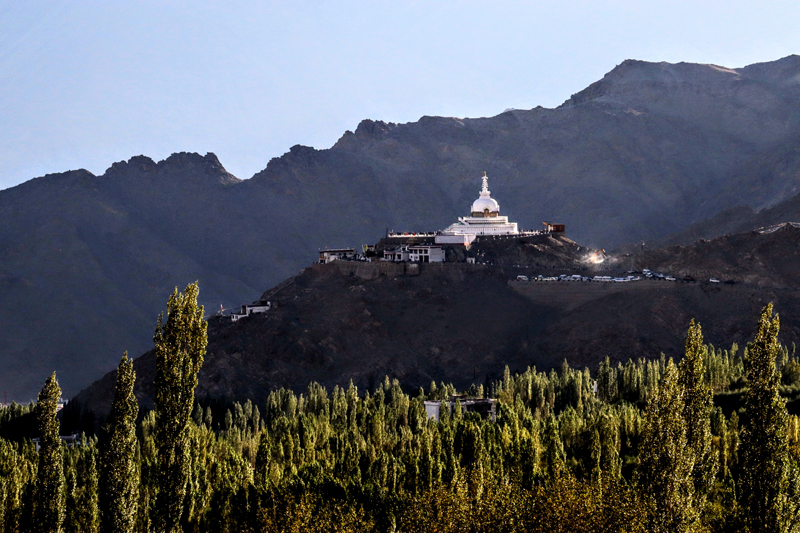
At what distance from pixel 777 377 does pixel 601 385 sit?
57052 millimetres

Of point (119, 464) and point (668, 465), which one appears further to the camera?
point (119, 464)

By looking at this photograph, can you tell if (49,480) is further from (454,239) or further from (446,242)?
(454,239)

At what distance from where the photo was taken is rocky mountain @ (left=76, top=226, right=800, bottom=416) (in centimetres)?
12169

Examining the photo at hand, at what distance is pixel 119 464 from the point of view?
159ft

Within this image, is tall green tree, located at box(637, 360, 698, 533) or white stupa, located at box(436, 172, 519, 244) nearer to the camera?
tall green tree, located at box(637, 360, 698, 533)

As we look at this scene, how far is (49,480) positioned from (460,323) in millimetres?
80740

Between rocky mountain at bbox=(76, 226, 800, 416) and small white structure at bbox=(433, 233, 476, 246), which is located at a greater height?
small white structure at bbox=(433, 233, 476, 246)

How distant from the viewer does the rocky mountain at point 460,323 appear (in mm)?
121688

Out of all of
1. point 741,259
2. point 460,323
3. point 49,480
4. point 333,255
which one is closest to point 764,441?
point 49,480

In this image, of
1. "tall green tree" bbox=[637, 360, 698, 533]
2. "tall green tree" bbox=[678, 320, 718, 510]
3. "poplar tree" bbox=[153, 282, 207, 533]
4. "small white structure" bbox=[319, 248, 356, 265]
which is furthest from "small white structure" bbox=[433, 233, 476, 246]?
"tall green tree" bbox=[637, 360, 698, 533]

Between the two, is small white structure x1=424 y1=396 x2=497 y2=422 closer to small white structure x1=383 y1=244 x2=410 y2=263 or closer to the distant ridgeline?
the distant ridgeline

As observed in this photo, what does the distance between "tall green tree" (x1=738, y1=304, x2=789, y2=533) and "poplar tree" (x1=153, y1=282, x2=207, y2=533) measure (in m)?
22.0

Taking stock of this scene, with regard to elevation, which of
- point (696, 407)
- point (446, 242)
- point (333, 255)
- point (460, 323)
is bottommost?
point (696, 407)

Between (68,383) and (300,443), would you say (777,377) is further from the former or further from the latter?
(68,383)
